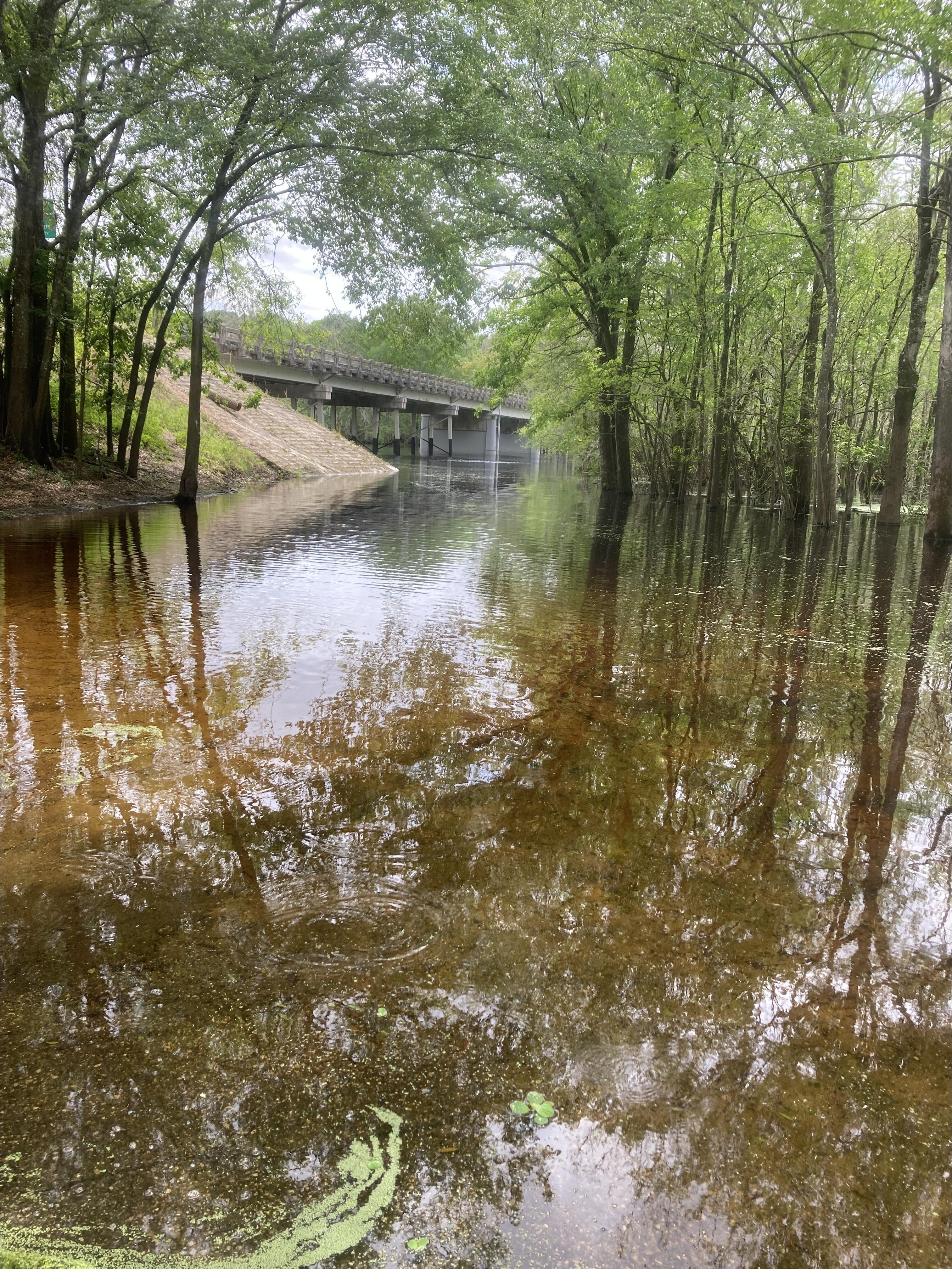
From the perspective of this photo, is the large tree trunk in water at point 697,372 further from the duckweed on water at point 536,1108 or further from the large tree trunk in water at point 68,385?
the duckweed on water at point 536,1108

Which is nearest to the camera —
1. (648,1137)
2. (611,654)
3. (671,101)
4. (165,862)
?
(648,1137)

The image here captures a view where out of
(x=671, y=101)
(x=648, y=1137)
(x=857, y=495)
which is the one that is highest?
(x=671, y=101)

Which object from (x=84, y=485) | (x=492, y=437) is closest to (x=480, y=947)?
(x=84, y=485)

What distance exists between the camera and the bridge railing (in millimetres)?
22078

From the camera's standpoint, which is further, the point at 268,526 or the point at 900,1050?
the point at 268,526

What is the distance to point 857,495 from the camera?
33.3 meters

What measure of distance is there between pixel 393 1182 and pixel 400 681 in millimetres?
3747

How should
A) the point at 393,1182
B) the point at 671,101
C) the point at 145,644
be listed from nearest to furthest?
the point at 393,1182 → the point at 145,644 → the point at 671,101

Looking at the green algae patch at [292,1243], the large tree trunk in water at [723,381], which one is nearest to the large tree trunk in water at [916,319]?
the large tree trunk in water at [723,381]

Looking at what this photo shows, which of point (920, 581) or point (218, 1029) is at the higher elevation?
point (920, 581)

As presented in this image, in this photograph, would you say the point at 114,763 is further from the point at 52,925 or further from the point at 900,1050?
the point at 900,1050

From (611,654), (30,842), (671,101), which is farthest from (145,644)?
(671,101)

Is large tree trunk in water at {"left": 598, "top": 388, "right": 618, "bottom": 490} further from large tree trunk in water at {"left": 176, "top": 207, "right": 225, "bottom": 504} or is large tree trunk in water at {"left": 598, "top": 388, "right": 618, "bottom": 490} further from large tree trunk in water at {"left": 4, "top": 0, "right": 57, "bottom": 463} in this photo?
large tree trunk in water at {"left": 4, "top": 0, "right": 57, "bottom": 463}

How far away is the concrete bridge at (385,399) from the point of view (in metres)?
36.7
